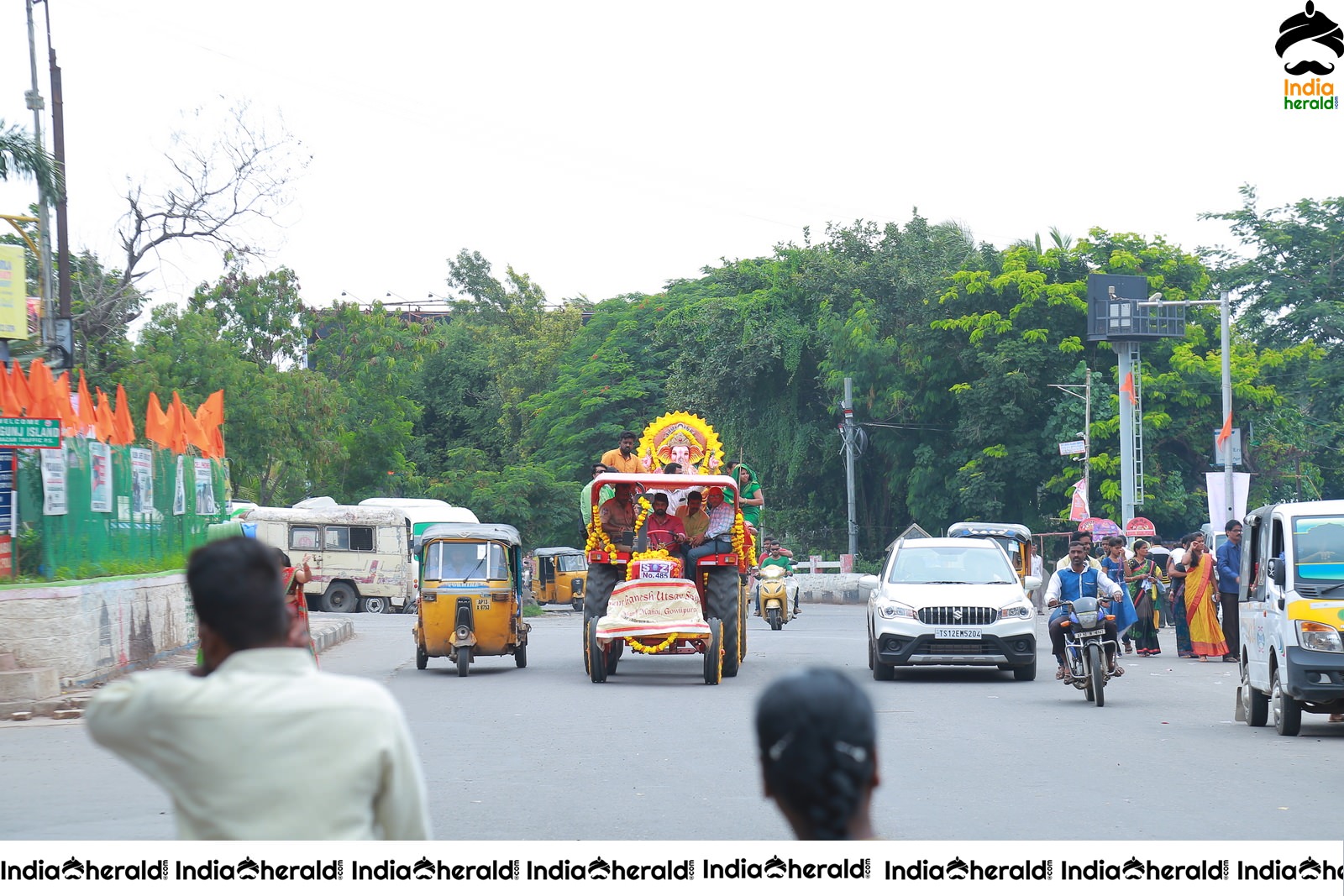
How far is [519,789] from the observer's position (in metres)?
10.5

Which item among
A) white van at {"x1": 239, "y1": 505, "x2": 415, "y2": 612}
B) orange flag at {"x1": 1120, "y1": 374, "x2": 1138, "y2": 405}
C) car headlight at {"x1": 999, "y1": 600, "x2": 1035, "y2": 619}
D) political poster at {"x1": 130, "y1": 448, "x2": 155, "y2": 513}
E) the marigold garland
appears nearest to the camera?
the marigold garland

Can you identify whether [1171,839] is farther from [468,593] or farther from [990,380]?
[990,380]

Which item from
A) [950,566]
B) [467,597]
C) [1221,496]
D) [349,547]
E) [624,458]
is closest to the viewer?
[950,566]

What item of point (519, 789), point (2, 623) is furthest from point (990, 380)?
point (519, 789)

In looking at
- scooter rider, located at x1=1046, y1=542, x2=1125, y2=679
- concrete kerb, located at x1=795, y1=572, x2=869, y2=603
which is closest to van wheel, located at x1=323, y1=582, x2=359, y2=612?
concrete kerb, located at x1=795, y1=572, x2=869, y2=603

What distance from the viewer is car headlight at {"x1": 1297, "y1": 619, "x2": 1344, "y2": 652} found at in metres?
13.1

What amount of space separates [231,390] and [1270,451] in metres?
35.4

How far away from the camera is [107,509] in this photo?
→ 2002 cm

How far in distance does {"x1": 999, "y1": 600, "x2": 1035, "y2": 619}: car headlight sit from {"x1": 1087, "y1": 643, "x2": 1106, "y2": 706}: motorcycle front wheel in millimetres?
2896

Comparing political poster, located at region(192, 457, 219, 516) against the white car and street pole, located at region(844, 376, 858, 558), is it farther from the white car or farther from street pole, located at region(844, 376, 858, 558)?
street pole, located at region(844, 376, 858, 558)

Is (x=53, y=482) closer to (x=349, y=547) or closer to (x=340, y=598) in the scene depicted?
(x=349, y=547)

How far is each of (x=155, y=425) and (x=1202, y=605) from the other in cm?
1587

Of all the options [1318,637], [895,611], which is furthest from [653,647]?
[1318,637]
